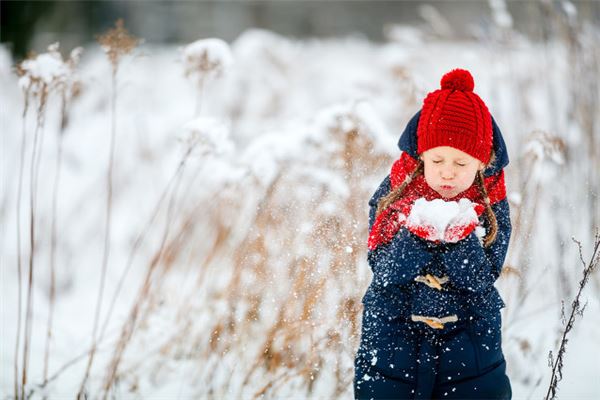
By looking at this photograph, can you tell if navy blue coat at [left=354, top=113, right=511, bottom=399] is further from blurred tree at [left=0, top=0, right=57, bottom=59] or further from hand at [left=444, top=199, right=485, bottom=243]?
blurred tree at [left=0, top=0, right=57, bottom=59]

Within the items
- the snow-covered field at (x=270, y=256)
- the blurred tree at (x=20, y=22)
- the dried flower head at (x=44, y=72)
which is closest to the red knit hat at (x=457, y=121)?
the snow-covered field at (x=270, y=256)

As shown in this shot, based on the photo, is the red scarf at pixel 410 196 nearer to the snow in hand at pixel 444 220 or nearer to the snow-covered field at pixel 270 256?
the snow in hand at pixel 444 220

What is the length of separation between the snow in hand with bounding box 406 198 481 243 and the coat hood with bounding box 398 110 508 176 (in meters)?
0.20

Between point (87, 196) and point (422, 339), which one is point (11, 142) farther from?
point (422, 339)

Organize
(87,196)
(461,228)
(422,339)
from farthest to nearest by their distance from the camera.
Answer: (87,196), (422,339), (461,228)

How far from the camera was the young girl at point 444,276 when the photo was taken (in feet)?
4.10

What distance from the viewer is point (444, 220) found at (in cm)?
116

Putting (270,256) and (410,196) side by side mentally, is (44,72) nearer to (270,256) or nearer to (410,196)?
(270,256)

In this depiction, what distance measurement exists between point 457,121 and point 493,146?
0.15 m

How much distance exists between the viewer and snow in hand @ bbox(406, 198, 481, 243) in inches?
45.8

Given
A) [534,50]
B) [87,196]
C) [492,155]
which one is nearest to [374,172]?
[492,155]

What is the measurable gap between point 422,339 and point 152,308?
1.25m

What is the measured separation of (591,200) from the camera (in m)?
2.45

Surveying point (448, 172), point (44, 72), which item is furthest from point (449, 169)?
point (44, 72)
